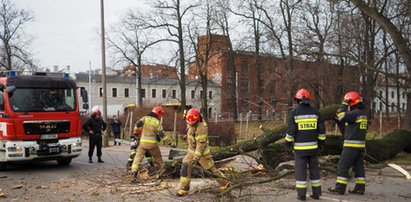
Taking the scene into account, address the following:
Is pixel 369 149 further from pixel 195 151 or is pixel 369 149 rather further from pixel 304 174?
pixel 195 151

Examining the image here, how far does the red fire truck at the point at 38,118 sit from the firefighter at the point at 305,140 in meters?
6.83

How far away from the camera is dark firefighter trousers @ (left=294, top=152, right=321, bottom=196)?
6562 millimetres

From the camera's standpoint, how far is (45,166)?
11805 millimetres

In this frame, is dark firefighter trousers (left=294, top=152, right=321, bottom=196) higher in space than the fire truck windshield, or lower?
lower

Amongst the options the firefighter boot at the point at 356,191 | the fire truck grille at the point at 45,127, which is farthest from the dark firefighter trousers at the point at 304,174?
the fire truck grille at the point at 45,127

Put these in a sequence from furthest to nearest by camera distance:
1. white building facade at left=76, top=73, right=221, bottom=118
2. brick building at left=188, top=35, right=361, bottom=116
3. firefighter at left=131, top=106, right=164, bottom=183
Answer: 1. white building facade at left=76, top=73, right=221, bottom=118
2. brick building at left=188, top=35, right=361, bottom=116
3. firefighter at left=131, top=106, right=164, bottom=183

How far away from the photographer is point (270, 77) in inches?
1133

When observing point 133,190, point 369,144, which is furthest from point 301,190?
point 369,144

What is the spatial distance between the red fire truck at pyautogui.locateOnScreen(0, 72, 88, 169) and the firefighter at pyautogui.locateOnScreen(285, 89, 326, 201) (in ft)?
22.4

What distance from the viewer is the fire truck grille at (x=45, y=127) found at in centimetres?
1018

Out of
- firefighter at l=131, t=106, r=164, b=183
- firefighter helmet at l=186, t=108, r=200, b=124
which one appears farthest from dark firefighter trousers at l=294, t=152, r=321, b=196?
firefighter at l=131, t=106, r=164, b=183

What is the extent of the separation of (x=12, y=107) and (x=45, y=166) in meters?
2.49

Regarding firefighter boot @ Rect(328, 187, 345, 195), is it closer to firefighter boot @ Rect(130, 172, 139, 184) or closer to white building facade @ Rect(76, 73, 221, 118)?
firefighter boot @ Rect(130, 172, 139, 184)

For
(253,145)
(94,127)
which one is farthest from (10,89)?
(253,145)
